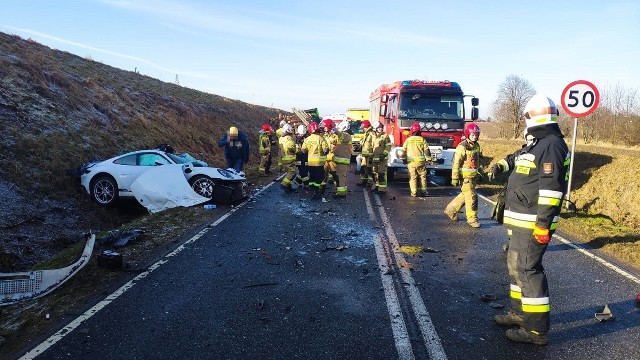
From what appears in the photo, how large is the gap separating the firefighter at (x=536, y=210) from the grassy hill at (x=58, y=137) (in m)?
7.51

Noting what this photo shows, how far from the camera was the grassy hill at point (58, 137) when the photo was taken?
827cm

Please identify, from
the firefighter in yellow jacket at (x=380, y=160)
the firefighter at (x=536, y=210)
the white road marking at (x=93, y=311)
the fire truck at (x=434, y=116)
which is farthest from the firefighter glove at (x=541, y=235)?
the fire truck at (x=434, y=116)

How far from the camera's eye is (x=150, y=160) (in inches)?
411

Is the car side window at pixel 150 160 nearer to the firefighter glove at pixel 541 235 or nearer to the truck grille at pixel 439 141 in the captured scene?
the truck grille at pixel 439 141

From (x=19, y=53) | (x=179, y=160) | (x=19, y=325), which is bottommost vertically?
(x=19, y=325)

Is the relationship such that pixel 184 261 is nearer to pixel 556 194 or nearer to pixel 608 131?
pixel 556 194

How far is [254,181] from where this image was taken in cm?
1430

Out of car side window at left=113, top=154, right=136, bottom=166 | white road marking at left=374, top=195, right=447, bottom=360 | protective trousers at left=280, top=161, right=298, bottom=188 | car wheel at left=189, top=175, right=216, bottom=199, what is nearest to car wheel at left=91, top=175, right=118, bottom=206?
car side window at left=113, top=154, right=136, bottom=166

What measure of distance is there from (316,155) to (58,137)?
24.2 ft

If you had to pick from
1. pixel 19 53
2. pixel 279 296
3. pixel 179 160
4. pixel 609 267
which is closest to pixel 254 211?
pixel 179 160

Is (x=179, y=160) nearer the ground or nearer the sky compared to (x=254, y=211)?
nearer the sky

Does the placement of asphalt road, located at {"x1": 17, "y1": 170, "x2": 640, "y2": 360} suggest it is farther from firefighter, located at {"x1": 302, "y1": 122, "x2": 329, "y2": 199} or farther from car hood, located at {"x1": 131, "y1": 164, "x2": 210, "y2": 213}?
firefighter, located at {"x1": 302, "y1": 122, "x2": 329, "y2": 199}

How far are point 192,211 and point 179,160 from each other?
2.15m

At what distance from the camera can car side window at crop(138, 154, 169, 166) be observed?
10.4m
